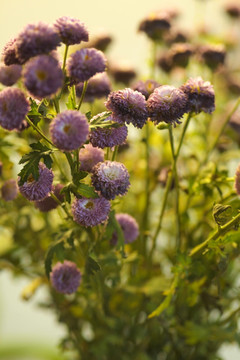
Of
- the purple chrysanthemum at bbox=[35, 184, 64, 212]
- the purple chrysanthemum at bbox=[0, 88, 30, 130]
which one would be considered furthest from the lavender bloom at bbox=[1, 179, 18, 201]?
the purple chrysanthemum at bbox=[0, 88, 30, 130]

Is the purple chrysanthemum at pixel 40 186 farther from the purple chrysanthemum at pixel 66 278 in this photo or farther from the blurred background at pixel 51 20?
the blurred background at pixel 51 20

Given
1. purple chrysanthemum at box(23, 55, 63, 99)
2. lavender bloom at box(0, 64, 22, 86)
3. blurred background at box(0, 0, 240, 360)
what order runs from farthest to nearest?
1. blurred background at box(0, 0, 240, 360)
2. lavender bloom at box(0, 64, 22, 86)
3. purple chrysanthemum at box(23, 55, 63, 99)

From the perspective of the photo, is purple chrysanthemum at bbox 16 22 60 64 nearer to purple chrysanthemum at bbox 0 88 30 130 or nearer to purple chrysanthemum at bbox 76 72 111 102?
purple chrysanthemum at bbox 0 88 30 130

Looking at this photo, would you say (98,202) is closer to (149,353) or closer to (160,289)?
(160,289)

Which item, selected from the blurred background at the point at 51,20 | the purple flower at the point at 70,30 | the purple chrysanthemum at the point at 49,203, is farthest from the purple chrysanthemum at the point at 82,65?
the blurred background at the point at 51,20

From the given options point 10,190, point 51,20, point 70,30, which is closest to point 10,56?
point 70,30

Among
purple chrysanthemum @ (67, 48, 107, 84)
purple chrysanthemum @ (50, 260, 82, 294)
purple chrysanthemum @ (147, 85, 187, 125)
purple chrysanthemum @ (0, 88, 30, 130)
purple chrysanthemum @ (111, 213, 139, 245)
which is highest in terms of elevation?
purple chrysanthemum @ (67, 48, 107, 84)

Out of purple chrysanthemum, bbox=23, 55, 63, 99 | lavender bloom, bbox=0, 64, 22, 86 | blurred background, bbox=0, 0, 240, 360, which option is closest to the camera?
purple chrysanthemum, bbox=23, 55, 63, 99

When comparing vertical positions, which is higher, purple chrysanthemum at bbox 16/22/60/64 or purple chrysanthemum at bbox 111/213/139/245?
purple chrysanthemum at bbox 16/22/60/64

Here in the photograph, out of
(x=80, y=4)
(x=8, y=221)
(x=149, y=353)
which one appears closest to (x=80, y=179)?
(x=8, y=221)
